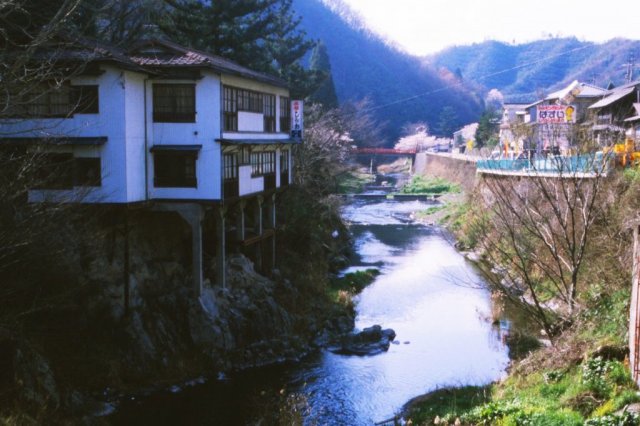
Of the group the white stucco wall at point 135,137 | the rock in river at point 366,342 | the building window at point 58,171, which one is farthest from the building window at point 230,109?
the rock in river at point 366,342

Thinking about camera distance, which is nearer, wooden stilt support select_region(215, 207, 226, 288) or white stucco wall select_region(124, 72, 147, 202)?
white stucco wall select_region(124, 72, 147, 202)

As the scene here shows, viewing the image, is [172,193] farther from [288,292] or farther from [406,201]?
[406,201]

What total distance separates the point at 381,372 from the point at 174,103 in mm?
11962

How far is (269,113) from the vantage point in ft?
91.9

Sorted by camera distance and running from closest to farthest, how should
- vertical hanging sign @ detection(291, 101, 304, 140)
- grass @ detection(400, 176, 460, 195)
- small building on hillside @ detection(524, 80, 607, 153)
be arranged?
1. small building on hillside @ detection(524, 80, 607, 153)
2. vertical hanging sign @ detection(291, 101, 304, 140)
3. grass @ detection(400, 176, 460, 195)

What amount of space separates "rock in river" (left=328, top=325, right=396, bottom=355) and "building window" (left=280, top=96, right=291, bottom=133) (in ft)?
34.5

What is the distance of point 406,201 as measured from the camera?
73.5 m

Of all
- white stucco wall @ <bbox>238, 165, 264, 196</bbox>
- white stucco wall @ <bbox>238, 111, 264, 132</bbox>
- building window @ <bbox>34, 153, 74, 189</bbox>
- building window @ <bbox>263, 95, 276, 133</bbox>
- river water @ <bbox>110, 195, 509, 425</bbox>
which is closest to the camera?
river water @ <bbox>110, 195, 509, 425</bbox>

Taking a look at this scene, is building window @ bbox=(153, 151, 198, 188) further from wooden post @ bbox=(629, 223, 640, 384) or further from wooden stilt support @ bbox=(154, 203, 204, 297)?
wooden post @ bbox=(629, 223, 640, 384)

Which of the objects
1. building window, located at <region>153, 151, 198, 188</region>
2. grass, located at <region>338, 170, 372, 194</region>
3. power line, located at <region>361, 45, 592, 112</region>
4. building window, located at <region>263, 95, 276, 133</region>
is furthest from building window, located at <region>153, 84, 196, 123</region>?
power line, located at <region>361, 45, 592, 112</region>

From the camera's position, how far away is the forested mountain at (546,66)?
14238cm

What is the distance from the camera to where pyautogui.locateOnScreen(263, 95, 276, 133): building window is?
90.2 ft

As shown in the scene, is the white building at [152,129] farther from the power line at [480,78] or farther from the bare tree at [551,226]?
the power line at [480,78]

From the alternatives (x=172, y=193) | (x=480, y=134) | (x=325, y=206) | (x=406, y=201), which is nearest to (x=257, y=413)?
(x=172, y=193)
